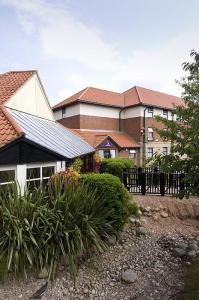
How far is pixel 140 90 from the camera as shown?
37594mm

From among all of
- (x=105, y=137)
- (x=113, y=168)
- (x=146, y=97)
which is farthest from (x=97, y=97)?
A: (x=113, y=168)

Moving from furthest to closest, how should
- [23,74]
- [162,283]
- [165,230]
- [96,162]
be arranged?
[96,162] < [23,74] < [165,230] < [162,283]

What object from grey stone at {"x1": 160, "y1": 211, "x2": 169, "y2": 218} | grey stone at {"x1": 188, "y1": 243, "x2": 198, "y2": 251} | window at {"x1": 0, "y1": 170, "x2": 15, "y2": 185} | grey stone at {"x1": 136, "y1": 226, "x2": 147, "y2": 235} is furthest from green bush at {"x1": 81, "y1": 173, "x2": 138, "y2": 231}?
grey stone at {"x1": 160, "y1": 211, "x2": 169, "y2": 218}

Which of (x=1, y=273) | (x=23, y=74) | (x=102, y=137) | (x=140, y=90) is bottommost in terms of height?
(x=1, y=273)

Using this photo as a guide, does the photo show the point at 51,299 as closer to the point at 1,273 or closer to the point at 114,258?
the point at 1,273

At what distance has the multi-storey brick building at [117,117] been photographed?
30703 millimetres

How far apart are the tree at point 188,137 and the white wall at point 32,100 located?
9.84 meters

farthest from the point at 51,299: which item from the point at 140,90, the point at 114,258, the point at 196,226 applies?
the point at 140,90

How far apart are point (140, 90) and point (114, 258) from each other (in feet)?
103

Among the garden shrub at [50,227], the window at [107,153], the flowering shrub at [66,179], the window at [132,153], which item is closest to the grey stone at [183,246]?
the garden shrub at [50,227]

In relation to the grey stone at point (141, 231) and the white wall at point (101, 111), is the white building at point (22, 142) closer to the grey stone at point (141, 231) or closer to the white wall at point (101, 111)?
the grey stone at point (141, 231)

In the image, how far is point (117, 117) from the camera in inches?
1382

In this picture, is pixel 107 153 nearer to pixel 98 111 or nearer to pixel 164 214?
pixel 98 111

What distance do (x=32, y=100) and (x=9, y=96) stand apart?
8.80ft
